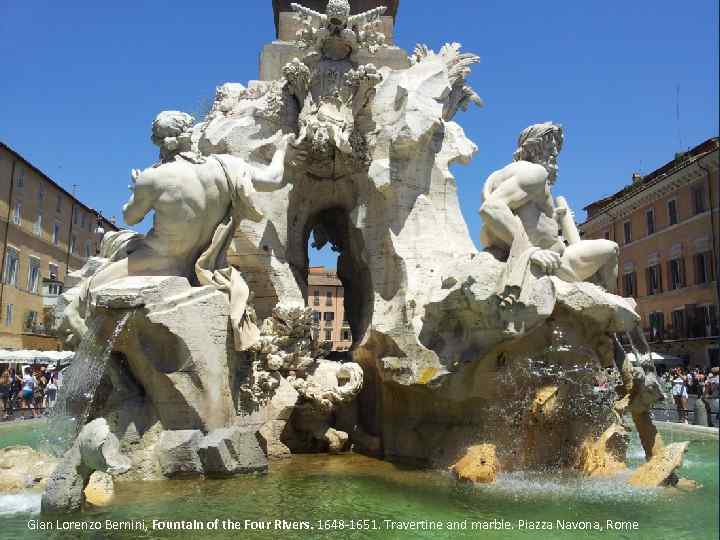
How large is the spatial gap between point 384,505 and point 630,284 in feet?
77.5

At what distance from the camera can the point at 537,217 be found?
7.18 m

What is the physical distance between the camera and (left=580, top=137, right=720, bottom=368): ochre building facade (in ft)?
69.2

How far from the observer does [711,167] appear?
1.60m

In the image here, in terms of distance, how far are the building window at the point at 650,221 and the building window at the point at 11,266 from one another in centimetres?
2553

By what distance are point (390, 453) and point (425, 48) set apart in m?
5.84

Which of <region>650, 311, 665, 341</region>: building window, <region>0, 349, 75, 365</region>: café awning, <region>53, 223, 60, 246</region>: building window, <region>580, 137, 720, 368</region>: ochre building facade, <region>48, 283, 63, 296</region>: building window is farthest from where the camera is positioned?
<region>53, 223, 60, 246</region>: building window

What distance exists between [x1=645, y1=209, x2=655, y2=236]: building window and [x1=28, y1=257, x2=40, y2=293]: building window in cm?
2628

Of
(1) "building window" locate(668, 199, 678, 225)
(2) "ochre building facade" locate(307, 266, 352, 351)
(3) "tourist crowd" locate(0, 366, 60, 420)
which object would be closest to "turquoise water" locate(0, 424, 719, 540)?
(3) "tourist crowd" locate(0, 366, 60, 420)

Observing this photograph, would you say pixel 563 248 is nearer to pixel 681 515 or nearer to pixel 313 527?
pixel 681 515

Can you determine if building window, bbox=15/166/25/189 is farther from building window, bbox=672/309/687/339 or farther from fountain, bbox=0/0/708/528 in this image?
building window, bbox=672/309/687/339

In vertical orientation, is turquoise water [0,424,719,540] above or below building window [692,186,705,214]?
below

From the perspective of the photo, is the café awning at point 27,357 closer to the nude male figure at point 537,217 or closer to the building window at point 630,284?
the nude male figure at point 537,217

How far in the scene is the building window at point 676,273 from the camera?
22.8 m

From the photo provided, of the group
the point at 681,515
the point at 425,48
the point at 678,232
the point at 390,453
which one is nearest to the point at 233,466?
the point at 390,453
